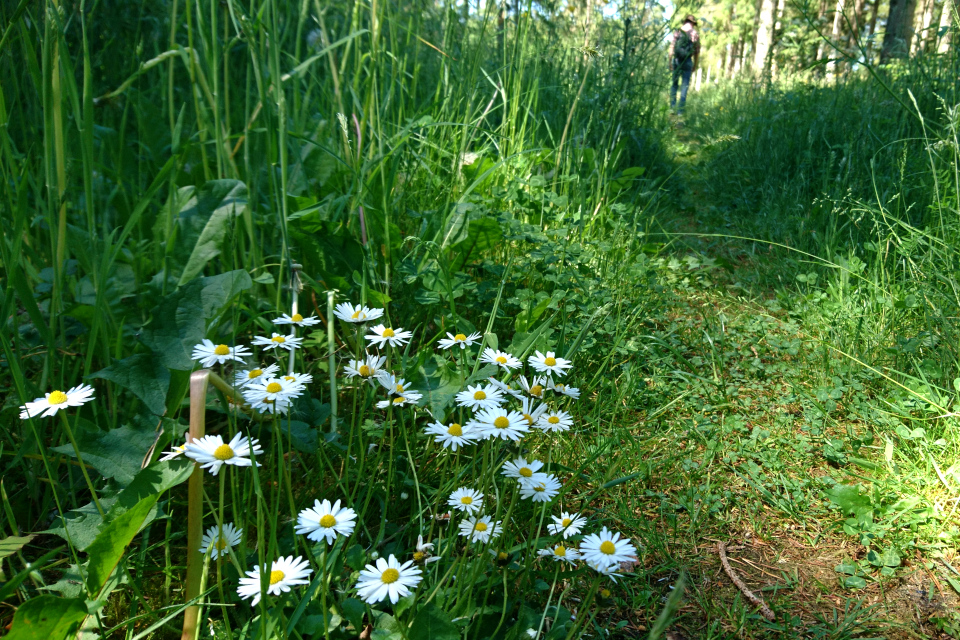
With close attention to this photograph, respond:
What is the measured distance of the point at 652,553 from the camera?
1264 millimetres

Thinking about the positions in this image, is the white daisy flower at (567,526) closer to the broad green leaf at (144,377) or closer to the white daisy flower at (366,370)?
the white daisy flower at (366,370)

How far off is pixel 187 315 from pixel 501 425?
0.62 m

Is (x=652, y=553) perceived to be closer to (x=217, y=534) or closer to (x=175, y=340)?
(x=217, y=534)

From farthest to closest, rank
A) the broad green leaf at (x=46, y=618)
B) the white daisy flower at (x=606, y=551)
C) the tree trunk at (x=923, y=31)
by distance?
1. the tree trunk at (x=923, y=31)
2. the white daisy flower at (x=606, y=551)
3. the broad green leaf at (x=46, y=618)

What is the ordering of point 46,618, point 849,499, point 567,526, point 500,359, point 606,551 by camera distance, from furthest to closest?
1. point 849,499
2. point 500,359
3. point 567,526
4. point 606,551
5. point 46,618

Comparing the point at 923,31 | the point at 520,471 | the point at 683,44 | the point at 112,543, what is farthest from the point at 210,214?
the point at 683,44

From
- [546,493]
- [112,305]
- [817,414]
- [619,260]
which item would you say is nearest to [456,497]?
[546,493]

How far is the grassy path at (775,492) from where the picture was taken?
46.2 inches

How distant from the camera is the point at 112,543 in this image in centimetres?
85

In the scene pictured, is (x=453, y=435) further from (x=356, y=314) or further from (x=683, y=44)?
(x=683, y=44)

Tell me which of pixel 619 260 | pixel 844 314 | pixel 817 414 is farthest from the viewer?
pixel 619 260

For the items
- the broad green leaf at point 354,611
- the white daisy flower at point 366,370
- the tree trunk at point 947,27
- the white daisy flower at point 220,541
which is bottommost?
the broad green leaf at point 354,611

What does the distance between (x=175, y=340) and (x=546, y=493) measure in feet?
2.29

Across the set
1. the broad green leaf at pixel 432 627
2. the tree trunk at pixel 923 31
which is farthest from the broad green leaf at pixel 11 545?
the tree trunk at pixel 923 31
